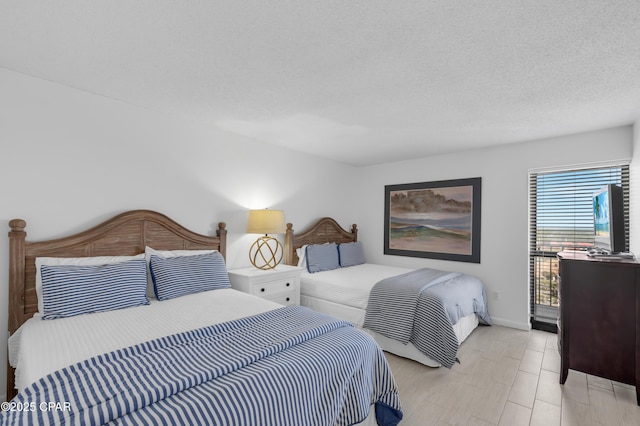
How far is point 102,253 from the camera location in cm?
249

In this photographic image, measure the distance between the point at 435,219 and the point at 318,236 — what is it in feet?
5.62

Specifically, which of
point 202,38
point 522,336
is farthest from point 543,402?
point 202,38

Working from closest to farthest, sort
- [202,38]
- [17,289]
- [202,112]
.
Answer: [202,38] < [17,289] < [202,112]

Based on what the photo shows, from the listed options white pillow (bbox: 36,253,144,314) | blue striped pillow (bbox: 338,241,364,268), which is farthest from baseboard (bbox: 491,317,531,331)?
white pillow (bbox: 36,253,144,314)

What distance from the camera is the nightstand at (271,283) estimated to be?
123 inches

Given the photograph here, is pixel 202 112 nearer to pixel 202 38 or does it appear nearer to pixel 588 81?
pixel 202 38

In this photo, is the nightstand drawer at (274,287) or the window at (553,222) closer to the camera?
the nightstand drawer at (274,287)

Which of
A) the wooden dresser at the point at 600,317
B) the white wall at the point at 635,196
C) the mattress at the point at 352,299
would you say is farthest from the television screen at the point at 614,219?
the mattress at the point at 352,299

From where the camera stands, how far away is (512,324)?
3.77m

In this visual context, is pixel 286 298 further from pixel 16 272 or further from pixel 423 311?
pixel 16 272

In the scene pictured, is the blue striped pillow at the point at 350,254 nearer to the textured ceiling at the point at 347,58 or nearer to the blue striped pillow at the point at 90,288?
the textured ceiling at the point at 347,58

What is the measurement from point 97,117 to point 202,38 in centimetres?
143

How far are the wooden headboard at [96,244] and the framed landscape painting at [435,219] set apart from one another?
106 inches

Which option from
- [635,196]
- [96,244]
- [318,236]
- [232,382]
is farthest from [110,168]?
[635,196]
